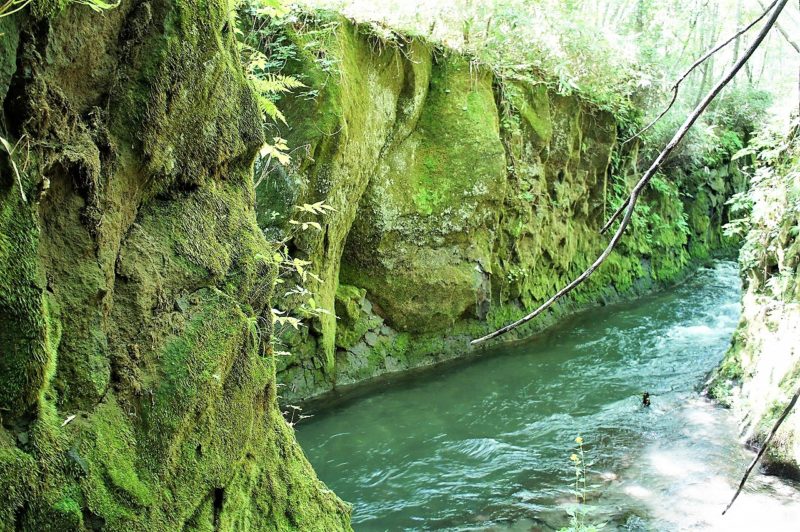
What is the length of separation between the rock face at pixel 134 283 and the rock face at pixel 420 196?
4049mm

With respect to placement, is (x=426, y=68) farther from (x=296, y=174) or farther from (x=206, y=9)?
(x=206, y=9)

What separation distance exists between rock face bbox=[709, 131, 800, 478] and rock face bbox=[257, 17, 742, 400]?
3664 millimetres

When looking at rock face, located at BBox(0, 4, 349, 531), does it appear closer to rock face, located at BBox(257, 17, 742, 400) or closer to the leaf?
the leaf

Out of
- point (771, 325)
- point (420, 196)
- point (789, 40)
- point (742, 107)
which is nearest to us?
point (789, 40)

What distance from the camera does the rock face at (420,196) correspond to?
7.41 m

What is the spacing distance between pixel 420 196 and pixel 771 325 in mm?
4799

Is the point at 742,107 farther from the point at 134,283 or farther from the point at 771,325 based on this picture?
the point at 134,283

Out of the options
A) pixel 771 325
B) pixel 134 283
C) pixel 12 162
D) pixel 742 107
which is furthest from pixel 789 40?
pixel 742 107

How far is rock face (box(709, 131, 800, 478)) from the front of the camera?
6.06 m

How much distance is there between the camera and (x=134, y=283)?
8.34 feet

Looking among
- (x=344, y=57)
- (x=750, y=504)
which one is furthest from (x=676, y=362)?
(x=344, y=57)

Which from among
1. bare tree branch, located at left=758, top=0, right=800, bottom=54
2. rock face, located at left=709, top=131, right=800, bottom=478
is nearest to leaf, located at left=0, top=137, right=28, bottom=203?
bare tree branch, located at left=758, top=0, right=800, bottom=54

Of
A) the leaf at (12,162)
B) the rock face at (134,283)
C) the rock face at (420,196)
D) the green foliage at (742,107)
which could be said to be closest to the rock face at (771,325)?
the rock face at (420,196)

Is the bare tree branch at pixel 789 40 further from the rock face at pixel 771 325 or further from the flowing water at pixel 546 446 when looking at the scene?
the rock face at pixel 771 325
